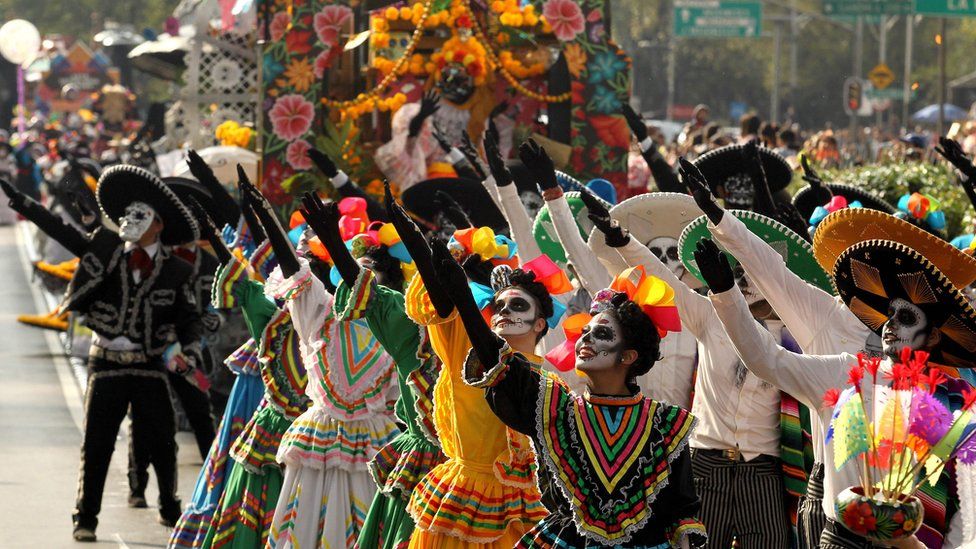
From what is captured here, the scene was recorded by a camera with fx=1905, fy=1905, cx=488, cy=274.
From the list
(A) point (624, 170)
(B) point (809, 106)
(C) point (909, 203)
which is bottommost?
(B) point (809, 106)

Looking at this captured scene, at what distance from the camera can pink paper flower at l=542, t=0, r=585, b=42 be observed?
14.7 m

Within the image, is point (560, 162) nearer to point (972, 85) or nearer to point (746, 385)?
point (746, 385)

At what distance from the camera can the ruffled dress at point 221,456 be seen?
918 cm

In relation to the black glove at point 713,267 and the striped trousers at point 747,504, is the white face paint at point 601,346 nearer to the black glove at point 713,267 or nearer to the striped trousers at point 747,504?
the black glove at point 713,267

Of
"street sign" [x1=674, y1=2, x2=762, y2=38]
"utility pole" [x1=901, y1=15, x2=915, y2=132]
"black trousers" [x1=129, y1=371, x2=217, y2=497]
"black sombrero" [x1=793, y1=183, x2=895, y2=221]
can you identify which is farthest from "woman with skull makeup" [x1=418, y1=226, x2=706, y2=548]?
"street sign" [x1=674, y1=2, x2=762, y2=38]

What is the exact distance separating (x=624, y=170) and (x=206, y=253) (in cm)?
478

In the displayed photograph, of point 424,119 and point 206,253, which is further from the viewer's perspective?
point 424,119

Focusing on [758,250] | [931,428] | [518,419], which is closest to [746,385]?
[758,250]

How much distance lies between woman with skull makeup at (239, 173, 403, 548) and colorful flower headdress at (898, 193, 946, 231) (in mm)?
2632

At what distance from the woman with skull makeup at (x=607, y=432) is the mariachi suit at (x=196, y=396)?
516cm

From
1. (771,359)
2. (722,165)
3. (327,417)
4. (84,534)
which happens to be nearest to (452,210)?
(722,165)

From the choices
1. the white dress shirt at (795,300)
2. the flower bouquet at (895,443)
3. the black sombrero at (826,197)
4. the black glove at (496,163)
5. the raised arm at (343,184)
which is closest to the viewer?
the flower bouquet at (895,443)

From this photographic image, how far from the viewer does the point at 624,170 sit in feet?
50.0

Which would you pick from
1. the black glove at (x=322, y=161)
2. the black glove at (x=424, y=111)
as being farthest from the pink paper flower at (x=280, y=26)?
the black glove at (x=322, y=161)
